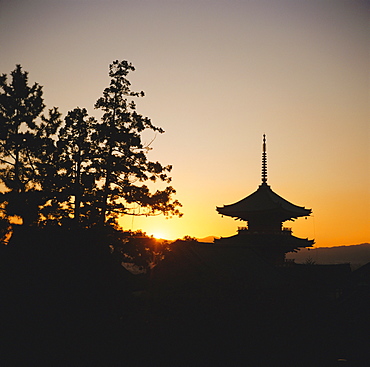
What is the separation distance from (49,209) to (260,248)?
818 inches

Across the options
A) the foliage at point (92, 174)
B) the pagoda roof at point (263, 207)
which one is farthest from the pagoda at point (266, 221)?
the foliage at point (92, 174)

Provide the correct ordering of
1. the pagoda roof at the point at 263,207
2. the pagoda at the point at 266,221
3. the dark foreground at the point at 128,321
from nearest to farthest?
the dark foreground at the point at 128,321, the pagoda at the point at 266,221, the pagoda roof at the point at 263,207

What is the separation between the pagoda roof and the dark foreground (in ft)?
66.2

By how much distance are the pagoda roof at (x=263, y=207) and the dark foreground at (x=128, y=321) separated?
66.2 ft

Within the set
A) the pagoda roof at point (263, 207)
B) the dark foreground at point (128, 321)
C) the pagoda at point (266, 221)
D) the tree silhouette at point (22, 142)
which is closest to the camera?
the dark foreground at point (128, 321)

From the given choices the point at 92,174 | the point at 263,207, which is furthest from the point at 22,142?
the point at 263,207

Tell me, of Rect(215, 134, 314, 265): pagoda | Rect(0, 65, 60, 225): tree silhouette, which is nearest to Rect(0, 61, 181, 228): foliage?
Rect(0, 65, 60, 225): tree silhouette

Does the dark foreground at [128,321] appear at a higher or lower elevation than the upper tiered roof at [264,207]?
lower

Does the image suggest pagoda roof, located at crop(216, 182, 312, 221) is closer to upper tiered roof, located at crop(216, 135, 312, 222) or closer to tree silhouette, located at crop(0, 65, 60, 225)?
upper tiered roof, located at crop(216, 135, 312, 222)

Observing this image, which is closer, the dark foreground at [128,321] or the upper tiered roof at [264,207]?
the dark foreground at [128,321]

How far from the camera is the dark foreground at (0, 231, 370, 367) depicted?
51.5ft

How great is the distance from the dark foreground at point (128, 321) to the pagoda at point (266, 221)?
18836mm

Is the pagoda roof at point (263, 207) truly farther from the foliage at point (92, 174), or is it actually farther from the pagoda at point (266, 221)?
the foliage at point (92, 174)

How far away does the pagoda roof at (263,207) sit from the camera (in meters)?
44.9
